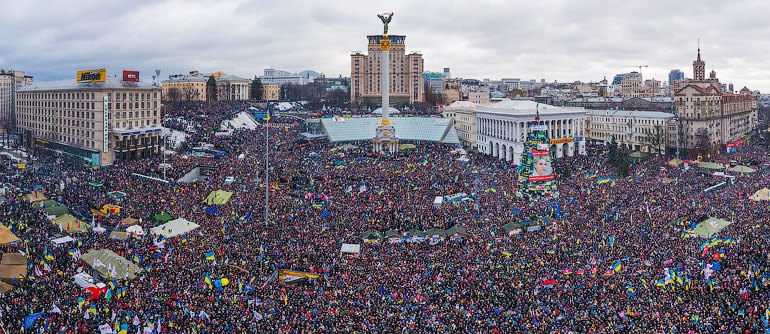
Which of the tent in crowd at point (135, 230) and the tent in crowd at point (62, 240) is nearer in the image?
the tent in crowd at point (62, 240)

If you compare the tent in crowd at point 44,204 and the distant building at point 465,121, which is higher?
the distant building at point 465,121

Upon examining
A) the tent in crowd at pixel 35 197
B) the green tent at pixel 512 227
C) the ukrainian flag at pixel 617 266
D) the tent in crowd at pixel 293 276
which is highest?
the tent in crowd at pixel 35 197

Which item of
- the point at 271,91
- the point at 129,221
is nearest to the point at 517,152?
the point at 129,221

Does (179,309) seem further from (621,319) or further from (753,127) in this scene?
(753,127)

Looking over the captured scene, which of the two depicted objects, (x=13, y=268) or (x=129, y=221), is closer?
(x=13, y=268)

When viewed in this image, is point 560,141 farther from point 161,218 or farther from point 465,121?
point 161,218

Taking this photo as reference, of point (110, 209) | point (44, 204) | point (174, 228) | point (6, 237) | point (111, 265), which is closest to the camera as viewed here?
point (111, 265)

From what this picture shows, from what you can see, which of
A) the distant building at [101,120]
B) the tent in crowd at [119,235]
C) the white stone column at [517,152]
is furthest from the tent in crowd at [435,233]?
the distant building at [101,120]

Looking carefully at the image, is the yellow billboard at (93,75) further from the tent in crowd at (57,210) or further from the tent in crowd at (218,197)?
the tent in crowd at (57,210)
